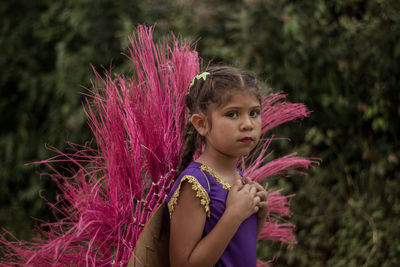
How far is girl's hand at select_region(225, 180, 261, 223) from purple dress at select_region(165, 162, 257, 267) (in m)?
0.02

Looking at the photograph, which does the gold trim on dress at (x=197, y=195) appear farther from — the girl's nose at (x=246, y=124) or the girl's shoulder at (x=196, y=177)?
the girl's nose at (x=246, y=124)

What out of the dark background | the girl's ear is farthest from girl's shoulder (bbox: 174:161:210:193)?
the dark background

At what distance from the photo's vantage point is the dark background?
3158 millimetres

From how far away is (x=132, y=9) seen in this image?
3783mm

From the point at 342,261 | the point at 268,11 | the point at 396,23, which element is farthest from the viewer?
the point at 268,11

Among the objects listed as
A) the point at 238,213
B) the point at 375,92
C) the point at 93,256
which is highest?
the point at 375,92

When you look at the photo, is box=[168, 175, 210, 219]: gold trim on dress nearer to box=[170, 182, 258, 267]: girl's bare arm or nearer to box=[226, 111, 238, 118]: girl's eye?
box=[170, 182, 258, 267]: girl's bare arm

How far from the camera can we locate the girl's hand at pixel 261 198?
1.46m

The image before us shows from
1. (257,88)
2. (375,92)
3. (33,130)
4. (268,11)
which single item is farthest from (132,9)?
(257,88)

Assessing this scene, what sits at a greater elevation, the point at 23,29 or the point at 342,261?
the point at 23,29

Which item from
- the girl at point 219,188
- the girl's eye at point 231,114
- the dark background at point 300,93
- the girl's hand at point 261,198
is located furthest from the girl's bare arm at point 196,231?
the dark background at point 300,93

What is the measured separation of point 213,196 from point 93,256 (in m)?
0.46

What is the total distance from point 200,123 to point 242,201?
0.88 feet

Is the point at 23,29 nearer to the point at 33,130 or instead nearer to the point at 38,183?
the point at 33,130
